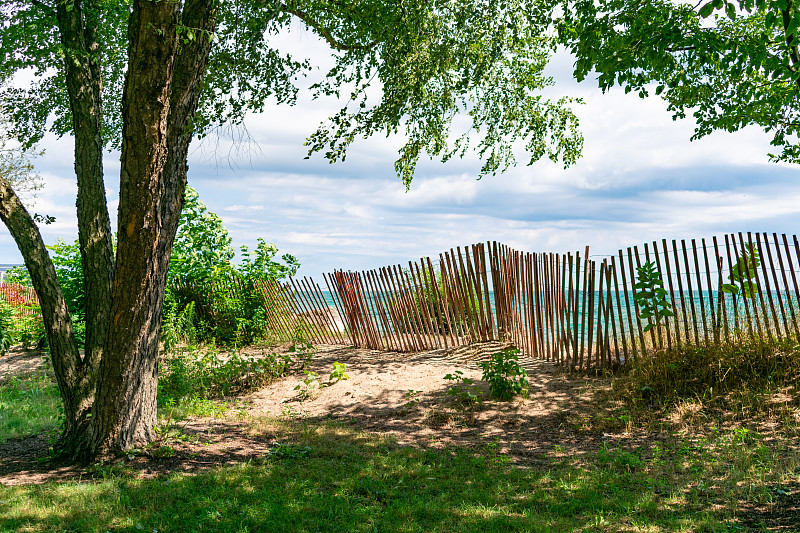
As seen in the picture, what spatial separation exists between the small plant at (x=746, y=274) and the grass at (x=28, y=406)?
789 centimetres

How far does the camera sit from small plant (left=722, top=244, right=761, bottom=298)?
22.0ft

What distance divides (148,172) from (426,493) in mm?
3566

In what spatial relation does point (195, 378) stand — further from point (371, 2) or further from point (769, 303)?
point (769, 303)

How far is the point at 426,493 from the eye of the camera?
15.0 ft

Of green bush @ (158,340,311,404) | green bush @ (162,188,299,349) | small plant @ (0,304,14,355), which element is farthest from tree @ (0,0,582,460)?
small plant @ (0,304,14,355)

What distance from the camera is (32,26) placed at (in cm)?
724

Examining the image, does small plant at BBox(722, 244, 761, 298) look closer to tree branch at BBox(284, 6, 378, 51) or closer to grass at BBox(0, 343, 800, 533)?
grass at BBox(0, 343, 800, 533)

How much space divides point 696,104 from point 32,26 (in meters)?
10.2

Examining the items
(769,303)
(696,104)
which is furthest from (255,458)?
(696,104)

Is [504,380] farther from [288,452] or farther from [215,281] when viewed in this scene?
[215,281]

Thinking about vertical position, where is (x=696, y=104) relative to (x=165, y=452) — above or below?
above

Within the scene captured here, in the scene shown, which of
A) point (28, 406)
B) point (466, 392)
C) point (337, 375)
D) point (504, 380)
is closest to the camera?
point (466, 392)

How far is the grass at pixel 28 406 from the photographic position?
23.5 feet

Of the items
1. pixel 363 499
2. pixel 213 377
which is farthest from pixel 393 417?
pixel 213 377
